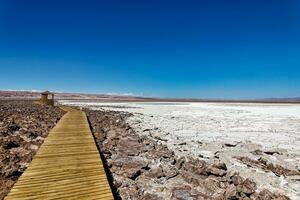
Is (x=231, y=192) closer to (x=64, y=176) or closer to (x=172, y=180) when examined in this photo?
(x=172, y=180)

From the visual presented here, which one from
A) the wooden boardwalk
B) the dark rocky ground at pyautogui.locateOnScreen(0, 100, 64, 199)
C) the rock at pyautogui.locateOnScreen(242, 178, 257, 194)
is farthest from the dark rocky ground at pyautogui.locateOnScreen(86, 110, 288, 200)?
the dark rocky ground at pyautogui.locateOnScreen(0, 100, 64, 199)

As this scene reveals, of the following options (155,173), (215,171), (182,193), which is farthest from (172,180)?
(215,171)

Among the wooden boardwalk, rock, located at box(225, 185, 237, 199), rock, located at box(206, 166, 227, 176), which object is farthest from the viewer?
rock, located at box(206, 166, 227, 176)

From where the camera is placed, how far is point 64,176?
221 inches

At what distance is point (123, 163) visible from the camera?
780cm

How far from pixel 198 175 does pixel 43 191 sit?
3985 millimetres

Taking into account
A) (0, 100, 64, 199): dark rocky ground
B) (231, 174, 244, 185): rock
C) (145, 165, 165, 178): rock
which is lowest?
(145, 165, 165, 178): rock

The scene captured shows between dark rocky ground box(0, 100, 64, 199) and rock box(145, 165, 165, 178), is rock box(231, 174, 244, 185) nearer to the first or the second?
rock box(145, 165, 165, 178)

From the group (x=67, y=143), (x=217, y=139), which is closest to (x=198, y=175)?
(x=67, y=143)

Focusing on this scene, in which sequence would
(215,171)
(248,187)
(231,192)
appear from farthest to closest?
(215,171) → (248,187) → (231,192)

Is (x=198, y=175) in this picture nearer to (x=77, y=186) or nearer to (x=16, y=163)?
(x=77, y=186)

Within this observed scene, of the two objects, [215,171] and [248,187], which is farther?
[215,171]

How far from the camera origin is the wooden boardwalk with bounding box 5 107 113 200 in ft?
15.5

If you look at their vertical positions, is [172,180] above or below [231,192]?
below
